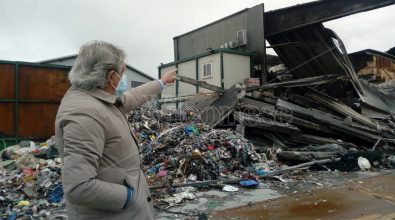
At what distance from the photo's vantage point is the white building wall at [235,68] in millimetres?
14180

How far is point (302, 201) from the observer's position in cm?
552

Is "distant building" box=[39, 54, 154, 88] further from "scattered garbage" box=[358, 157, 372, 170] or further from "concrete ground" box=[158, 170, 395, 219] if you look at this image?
"concrete ground" box=[158, 170, 395, 219]

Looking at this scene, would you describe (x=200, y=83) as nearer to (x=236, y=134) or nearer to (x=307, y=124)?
(x=236, y=134)

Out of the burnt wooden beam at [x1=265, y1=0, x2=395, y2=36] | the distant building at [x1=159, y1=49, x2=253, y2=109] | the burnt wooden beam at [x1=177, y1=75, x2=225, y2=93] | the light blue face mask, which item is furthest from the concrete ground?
the distant building at [x1=159, y1=49, x2=253, y2=109]

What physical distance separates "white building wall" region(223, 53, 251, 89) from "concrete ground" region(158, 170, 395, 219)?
754 cm

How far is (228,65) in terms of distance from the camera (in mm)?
14250

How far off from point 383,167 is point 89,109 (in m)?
8.61

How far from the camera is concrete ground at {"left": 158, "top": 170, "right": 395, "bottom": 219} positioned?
15.7 feet

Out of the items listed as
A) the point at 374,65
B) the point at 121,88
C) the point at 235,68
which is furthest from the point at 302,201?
the point at 374,65

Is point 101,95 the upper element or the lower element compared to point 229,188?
upper

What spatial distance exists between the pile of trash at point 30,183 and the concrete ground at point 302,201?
1.83 m

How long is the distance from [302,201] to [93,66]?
4.61 m

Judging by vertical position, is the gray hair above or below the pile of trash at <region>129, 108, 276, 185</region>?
above

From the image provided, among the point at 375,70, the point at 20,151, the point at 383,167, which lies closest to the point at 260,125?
the point at 383,167
